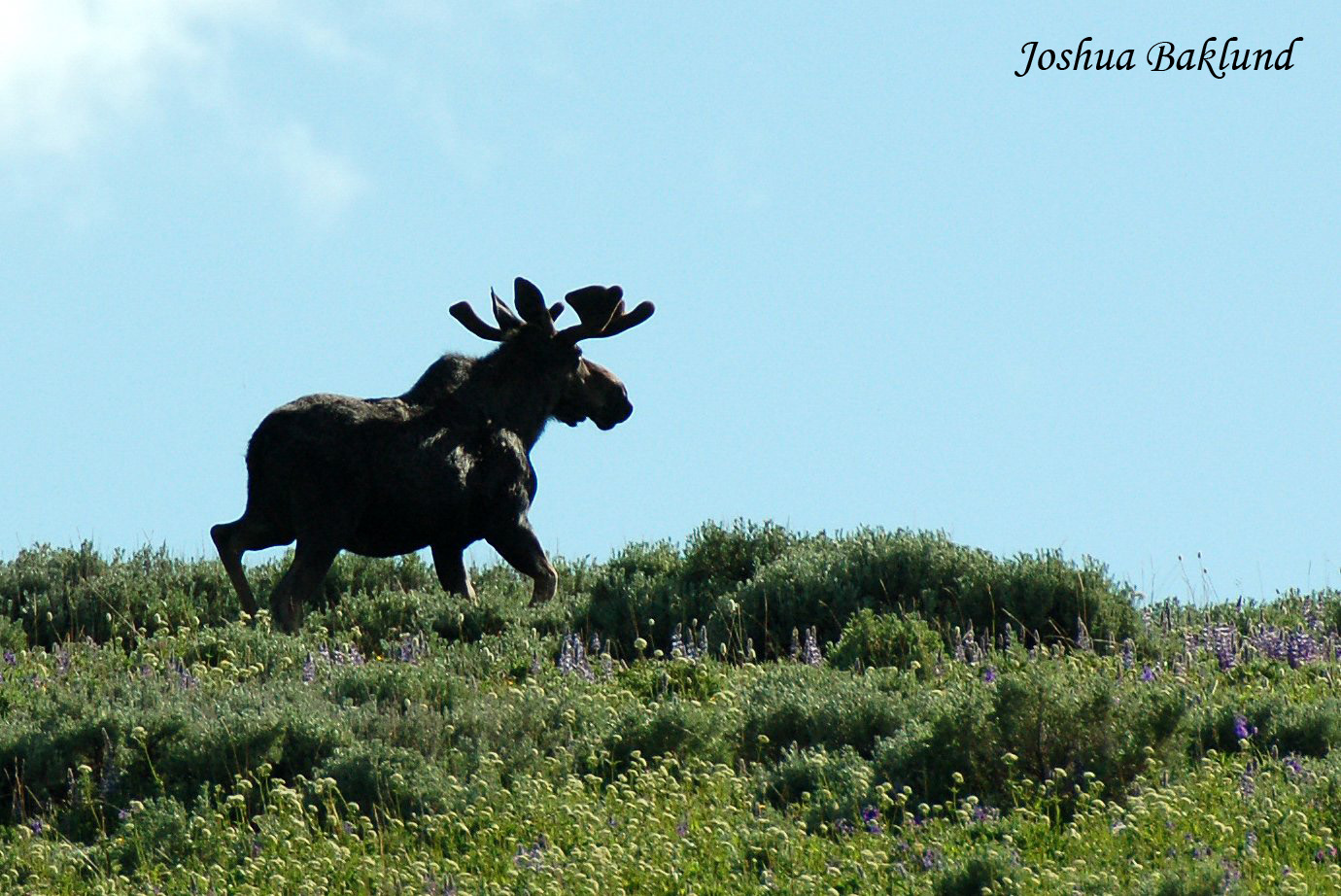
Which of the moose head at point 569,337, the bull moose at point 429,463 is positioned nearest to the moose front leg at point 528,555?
the bull moose at point 429,463

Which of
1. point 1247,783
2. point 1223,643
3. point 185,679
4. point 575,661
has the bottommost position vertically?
point 1247,783

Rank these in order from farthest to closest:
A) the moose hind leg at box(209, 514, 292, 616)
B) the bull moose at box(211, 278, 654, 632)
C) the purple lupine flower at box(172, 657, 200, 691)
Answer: the moose hind leg at box(209, 514, 292, 616)
the bull moose at box(211, 278, 654, 632)
the purple lupine flower at box(172, 657, 200, 691)

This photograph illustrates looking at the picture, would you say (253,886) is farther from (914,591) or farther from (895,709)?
(914,591)

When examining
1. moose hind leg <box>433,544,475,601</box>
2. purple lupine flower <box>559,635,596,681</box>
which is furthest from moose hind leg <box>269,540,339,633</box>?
purple lupine flower <box>559,635,596,681</box>

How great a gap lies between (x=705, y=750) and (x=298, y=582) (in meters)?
4.54

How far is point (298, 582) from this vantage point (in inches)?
479

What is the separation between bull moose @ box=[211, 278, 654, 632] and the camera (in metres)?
12.2

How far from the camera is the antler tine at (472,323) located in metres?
13.4

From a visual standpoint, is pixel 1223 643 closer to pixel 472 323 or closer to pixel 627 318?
pixel 627 318

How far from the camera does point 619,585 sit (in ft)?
42.9

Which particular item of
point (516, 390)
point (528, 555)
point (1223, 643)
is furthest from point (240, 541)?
point (1223, 643)

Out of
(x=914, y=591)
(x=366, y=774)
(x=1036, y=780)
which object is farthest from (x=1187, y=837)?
(x=914, y=591)

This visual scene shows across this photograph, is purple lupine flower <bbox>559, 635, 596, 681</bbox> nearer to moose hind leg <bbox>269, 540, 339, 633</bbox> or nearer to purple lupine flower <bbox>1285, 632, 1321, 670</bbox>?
moose hind leg <bbox>269, 540, 339, 633</bbox>

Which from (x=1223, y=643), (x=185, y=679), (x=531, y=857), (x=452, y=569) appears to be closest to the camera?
(x=531, y=857)
